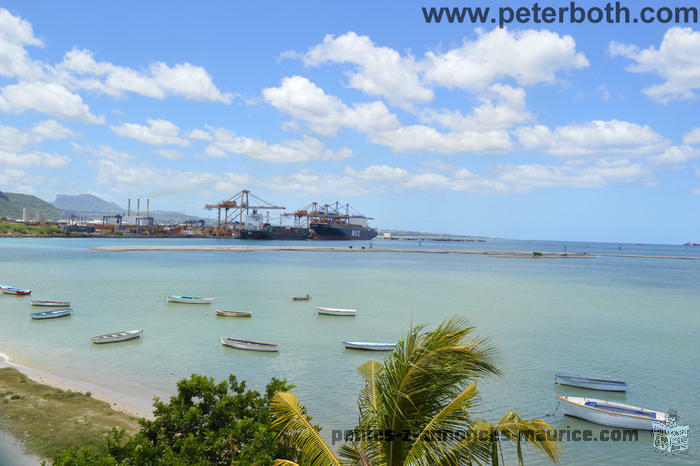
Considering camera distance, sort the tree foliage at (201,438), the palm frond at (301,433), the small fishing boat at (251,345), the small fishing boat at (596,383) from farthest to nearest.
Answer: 1. the small fishing boat at (251,345)
2. the small fishing boat at (596,383)
3. the tree foliage at (201,438)
4. the palm frond at (301,433)

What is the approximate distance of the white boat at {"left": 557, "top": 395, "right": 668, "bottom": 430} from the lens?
12.4m

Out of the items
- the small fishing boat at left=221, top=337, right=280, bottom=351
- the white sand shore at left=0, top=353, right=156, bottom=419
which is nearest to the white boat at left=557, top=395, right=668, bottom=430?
the small fishing boat at left=221, top=337, right=280, bottom=351

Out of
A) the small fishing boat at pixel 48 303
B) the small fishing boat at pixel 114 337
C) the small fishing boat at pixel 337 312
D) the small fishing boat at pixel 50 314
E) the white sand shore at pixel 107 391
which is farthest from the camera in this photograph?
the small fishing boat at pixel 337 312

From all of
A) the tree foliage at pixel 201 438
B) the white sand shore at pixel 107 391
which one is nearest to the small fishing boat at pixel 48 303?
the white sand shore at pixel 107 391

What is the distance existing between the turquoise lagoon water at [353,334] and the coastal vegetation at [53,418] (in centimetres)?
219

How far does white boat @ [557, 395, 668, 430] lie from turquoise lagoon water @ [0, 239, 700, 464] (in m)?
0.27

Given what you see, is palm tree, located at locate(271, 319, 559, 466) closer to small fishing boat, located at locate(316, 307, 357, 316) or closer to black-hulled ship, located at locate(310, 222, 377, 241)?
small fishing boat, located at locate(316, 307, 357, 316)

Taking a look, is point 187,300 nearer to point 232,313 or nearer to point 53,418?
point 232,313

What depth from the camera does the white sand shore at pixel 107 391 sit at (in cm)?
1259

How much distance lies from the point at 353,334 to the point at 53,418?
14.8 metres

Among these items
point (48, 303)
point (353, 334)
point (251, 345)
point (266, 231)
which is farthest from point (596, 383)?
point (266, 231)

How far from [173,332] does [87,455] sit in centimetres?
1858

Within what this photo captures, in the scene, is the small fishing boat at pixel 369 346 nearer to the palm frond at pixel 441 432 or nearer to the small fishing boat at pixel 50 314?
the palm frond at pixel 441 432

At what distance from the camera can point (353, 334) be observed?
2408 cm
